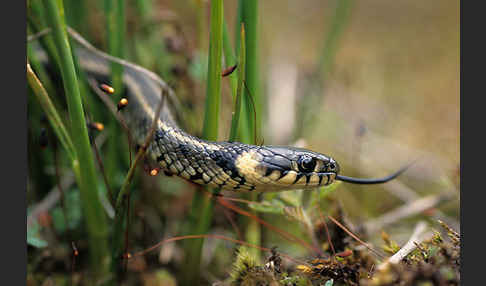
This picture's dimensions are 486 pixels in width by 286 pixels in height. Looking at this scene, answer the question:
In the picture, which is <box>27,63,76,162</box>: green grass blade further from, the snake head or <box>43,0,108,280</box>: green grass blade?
the snake head

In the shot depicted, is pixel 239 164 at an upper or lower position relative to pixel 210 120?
lower

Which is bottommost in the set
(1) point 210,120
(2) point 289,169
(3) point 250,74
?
(2) point 289,169

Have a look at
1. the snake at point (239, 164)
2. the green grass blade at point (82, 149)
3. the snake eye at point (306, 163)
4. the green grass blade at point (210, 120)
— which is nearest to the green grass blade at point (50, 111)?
the green grass blade at point (82, 149)

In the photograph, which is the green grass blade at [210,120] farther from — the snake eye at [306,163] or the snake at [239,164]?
the snake eye at [306,163]

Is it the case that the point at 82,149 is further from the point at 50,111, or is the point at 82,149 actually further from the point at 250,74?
the point at 250,74

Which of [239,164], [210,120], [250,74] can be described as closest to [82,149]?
[210,120]

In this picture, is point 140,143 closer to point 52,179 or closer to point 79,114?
point 79,114
